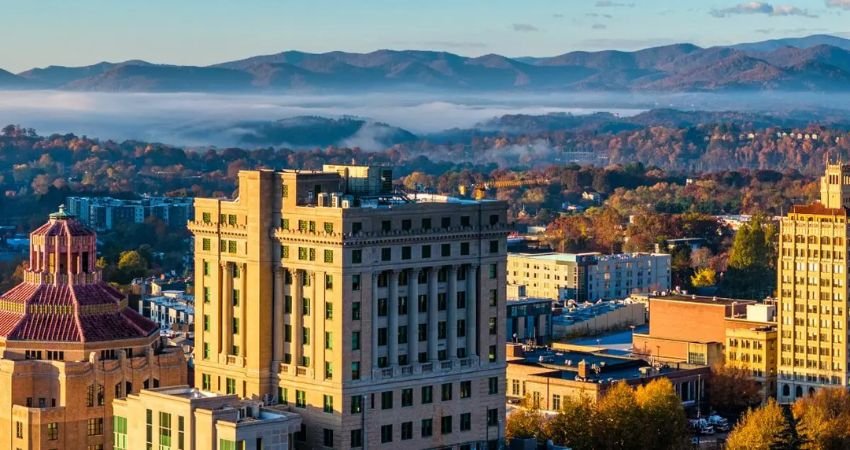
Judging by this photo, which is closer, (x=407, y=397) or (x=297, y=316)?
(x=297, y=316)

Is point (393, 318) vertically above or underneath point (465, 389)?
above

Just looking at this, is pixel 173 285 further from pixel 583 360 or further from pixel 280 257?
pixel 280 257

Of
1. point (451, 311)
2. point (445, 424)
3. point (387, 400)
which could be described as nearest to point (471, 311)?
point (451, 311)

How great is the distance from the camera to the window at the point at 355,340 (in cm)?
6788

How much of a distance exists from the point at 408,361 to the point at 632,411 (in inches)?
857

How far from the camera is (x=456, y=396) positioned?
7094cm

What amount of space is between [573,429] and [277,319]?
17586mm

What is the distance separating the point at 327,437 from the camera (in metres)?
68.4

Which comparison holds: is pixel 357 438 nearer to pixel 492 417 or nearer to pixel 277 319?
pixel 277 319

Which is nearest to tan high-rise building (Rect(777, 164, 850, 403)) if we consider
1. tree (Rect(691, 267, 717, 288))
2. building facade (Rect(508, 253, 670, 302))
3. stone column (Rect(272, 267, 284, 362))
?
building facade (Rect(508, 253, 670, 302))

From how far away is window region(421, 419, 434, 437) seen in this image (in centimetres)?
7006

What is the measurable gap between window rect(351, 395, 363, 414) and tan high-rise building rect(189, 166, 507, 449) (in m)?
0.04

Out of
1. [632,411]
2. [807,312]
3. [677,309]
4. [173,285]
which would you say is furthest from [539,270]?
[632,411]

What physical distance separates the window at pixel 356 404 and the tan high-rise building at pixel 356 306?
43 millimetres
